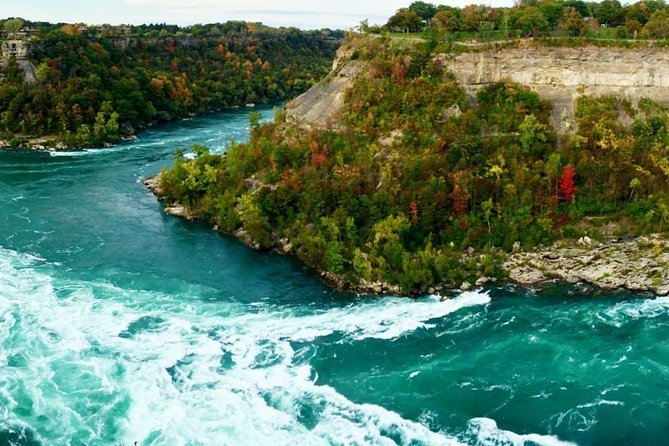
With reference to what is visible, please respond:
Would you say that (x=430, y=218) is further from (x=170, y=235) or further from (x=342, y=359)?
(x=170, y=235)

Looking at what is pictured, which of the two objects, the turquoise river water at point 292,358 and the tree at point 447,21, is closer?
the turquoise river water at point 292,358

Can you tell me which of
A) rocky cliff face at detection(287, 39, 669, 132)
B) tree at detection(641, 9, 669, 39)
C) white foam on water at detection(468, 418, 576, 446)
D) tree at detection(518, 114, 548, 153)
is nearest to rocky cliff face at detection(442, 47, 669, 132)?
rocky cliff face at detection(287, 39, 669, 132)

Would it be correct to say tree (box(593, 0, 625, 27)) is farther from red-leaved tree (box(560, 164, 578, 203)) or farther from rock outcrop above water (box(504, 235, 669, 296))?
rock outcrop above water (box(504, 235, 669, 296))

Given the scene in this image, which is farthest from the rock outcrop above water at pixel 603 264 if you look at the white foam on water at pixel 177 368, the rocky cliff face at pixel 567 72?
the rocky cliff face at pixel 567 72

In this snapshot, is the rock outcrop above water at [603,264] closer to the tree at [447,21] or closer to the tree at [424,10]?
the tree at [447,21]

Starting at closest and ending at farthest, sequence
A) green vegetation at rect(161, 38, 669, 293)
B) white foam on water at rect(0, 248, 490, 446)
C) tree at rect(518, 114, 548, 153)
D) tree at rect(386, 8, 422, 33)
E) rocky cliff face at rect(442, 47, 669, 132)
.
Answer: white foam on water at rect(0, 248, 490, 446) < green vegetation at rect(161, 38, 669, 293) < tree at rect(518, 114, 548, 153) < rocky cliff face at rect(442, 47, 669, 132) < tree at rect(386, 8, 422, 33)
